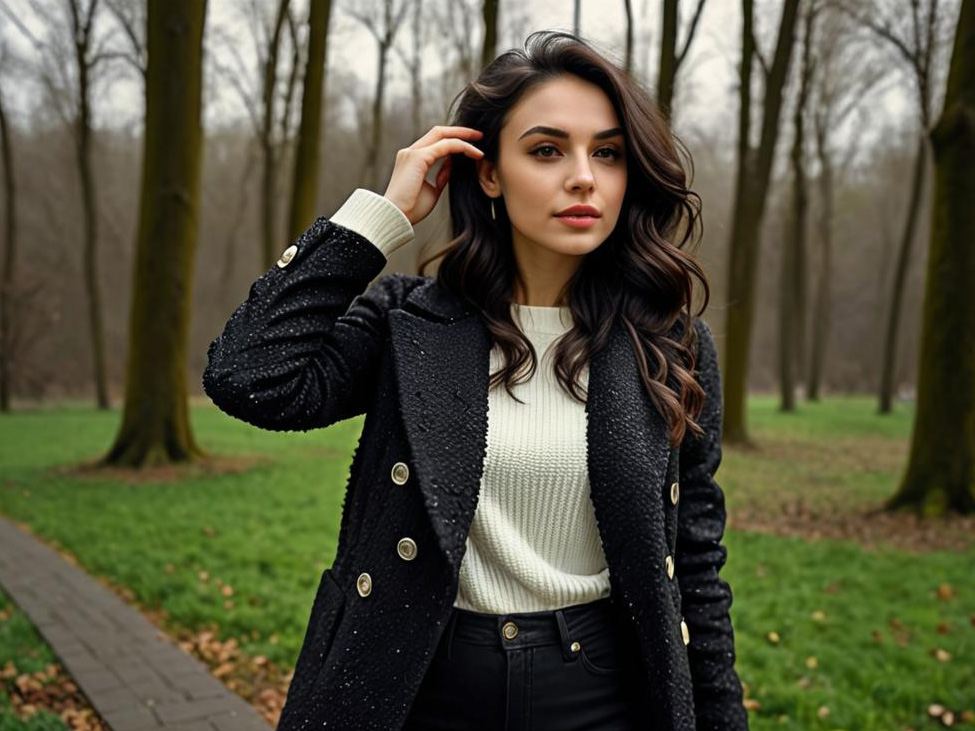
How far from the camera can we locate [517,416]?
188cm

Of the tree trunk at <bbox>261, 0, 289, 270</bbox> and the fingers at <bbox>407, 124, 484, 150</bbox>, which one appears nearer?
the fingers at <bbox>407, 124, 484, 150</bbox>

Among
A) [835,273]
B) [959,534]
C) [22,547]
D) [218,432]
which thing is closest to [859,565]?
[959,534]

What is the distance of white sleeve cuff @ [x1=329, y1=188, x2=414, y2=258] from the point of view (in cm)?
191

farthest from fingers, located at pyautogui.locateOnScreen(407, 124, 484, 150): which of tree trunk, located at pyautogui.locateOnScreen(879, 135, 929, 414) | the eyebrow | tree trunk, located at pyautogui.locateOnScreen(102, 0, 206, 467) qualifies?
tree trunk, located at pyautogui.locateOnScreen(879, 135, 929, 414)

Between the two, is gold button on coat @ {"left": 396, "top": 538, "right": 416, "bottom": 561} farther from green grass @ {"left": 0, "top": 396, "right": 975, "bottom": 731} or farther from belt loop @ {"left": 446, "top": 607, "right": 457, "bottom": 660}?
green grass @ {"left": 0, "top": 396, "right": 975, "bottom": 731}

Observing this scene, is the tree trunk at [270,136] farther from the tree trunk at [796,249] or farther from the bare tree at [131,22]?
the tree trunk at [796,249]

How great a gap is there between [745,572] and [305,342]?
5.81 metres

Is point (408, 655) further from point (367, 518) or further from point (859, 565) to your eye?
point (859, 565)

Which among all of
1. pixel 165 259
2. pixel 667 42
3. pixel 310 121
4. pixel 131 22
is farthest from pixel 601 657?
pixel 131 22

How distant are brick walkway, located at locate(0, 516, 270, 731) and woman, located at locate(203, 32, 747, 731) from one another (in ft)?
8.61

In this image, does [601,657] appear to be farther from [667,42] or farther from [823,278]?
[823,278]

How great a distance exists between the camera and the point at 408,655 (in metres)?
1.68

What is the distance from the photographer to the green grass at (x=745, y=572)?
15.6ft

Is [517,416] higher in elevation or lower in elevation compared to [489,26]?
lower
